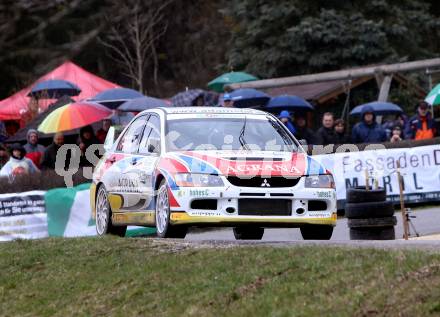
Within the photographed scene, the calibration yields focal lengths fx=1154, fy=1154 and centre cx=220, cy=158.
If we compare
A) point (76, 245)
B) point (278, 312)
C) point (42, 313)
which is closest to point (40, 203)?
point (76, 245)

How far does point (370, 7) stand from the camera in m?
40.2

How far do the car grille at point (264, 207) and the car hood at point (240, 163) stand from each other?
0.30 meters

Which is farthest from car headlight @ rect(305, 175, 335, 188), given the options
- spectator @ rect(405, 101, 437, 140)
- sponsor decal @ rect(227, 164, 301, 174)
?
spectator @ rect(405, 101, 437, 140)

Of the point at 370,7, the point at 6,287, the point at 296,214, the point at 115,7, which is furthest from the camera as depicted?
the point at 370,7

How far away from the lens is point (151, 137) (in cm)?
1419

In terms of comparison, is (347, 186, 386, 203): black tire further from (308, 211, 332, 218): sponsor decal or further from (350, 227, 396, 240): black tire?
(308, 211, 332, 218): sponsor decal

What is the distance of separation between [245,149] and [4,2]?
→ 7.28 meters

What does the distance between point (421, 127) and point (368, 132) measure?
1432mm

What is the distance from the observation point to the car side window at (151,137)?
1394 centimetres

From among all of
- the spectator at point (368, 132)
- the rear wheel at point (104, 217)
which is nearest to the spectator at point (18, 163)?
the rear wheel at point (104, 217)

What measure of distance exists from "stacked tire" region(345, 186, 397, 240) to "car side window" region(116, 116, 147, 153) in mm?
3030

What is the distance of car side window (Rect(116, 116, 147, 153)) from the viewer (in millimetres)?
14734

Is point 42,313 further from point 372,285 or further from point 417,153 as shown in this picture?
point 417,153

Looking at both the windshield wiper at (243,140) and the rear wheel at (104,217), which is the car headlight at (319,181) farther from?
the rear wheel at (104,217)
